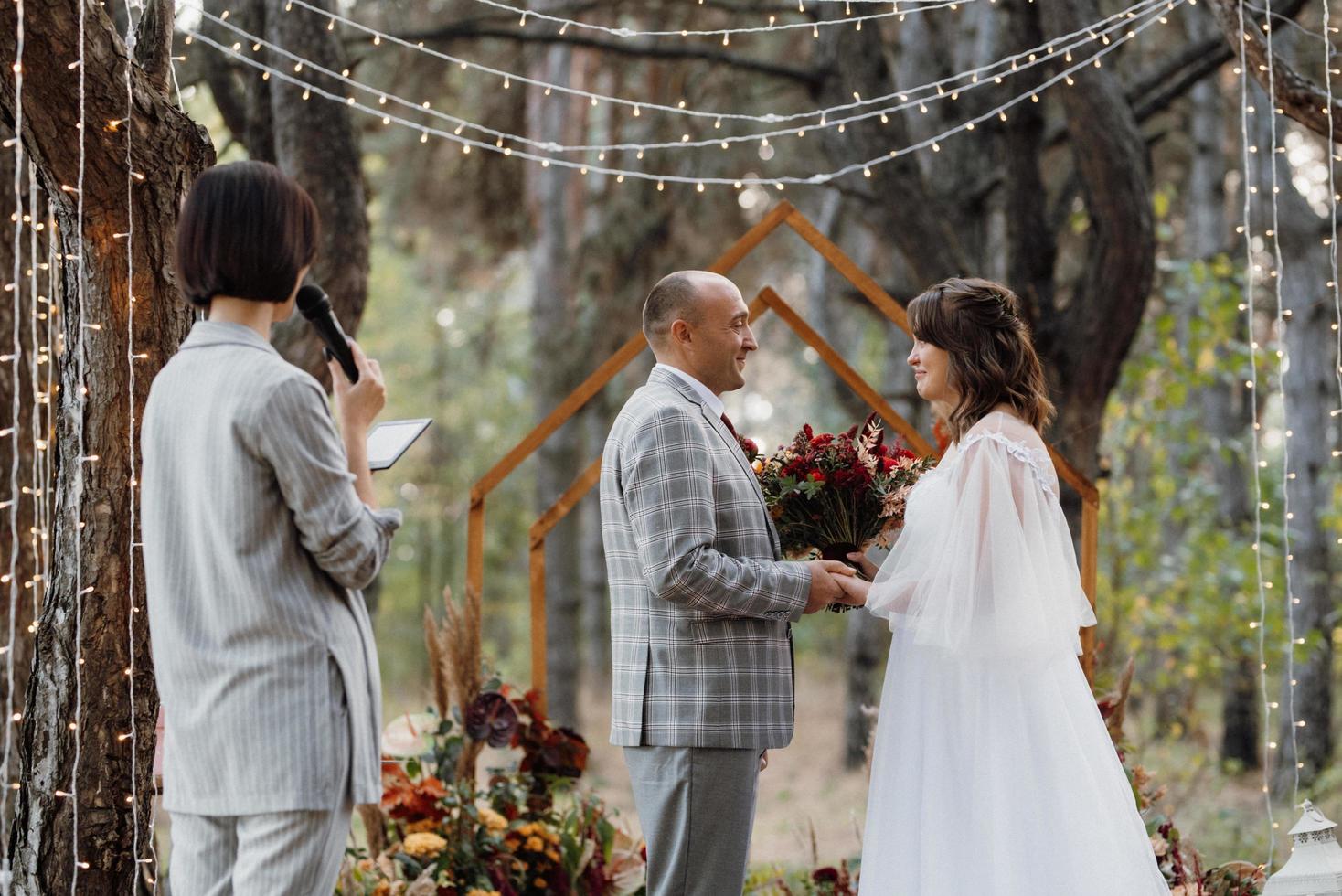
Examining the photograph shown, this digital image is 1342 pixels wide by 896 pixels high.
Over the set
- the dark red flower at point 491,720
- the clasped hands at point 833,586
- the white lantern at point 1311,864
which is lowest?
the white lantern at point 1311,864

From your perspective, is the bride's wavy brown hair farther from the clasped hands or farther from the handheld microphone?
the handheld microphone

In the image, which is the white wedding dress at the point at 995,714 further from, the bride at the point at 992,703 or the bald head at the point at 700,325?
the bald head at the point at 700,325

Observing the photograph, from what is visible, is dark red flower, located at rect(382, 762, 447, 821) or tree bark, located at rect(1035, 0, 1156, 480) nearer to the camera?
dark red flower, located at rect(382, 762, 447, 821)

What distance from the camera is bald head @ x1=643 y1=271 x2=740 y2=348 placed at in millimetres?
3273

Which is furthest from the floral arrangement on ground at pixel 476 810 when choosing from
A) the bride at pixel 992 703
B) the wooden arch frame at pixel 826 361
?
Answer: the bride at pixel 992 703

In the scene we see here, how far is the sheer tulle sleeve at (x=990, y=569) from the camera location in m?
3.10

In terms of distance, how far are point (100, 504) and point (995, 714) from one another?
7.13ft

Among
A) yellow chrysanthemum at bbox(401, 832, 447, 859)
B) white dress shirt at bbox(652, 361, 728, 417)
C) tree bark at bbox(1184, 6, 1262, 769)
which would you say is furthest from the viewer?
tree bark at bbox(1184, 6, 1262, 769)

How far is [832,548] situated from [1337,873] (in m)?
1.52

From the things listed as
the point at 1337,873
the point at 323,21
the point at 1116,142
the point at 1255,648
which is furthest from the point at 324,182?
the point at 1255,648

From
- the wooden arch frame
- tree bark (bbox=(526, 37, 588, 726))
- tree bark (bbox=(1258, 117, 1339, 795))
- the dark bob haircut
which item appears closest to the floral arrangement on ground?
Answer: the wooden arch frame

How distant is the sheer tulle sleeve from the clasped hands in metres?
0.05

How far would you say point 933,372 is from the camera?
334cm

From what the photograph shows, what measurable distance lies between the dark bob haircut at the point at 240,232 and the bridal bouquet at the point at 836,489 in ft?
4.92
